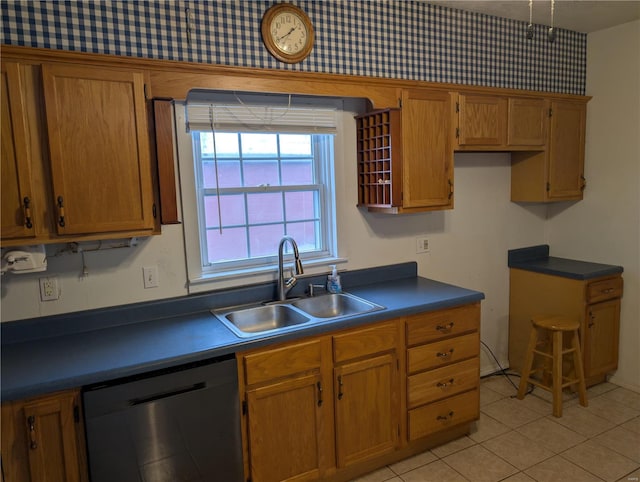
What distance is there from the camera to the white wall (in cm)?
315

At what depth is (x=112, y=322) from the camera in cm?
222

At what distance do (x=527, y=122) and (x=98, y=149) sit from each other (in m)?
2.61

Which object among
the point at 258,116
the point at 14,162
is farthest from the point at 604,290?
the point at 14,162

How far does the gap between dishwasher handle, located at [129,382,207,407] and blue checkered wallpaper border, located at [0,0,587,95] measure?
144 cm

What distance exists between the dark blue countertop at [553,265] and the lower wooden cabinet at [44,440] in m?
2.96

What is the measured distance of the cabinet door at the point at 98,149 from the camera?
1.85 metres

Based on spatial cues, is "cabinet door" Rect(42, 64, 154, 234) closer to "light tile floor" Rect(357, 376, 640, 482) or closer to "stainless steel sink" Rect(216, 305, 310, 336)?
"stainless steel sink" Rect(216, 305, 310, 336)

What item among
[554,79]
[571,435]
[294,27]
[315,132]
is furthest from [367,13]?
[571,435]

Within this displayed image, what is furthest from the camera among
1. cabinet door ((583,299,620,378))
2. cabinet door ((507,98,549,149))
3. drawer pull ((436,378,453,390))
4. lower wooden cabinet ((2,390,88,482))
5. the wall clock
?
cabinet door ((583,299,620,378))

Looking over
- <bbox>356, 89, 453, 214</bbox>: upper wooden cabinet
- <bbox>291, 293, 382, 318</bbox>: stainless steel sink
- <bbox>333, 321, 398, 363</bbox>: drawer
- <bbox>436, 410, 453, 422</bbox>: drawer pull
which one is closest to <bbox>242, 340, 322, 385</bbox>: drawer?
<bbox>333, 321, 398, 363</bbox>: drawer

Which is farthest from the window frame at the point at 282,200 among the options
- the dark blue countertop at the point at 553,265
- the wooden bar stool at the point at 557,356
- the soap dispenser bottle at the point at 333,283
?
the dark blue countertop at the point at 553,265

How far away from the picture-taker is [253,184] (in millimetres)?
2646

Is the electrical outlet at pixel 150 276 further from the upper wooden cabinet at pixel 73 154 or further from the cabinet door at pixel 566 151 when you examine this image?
the cabinet door at pixel 566 151

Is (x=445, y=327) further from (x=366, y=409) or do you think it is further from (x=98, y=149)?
(x=98, y=149)
